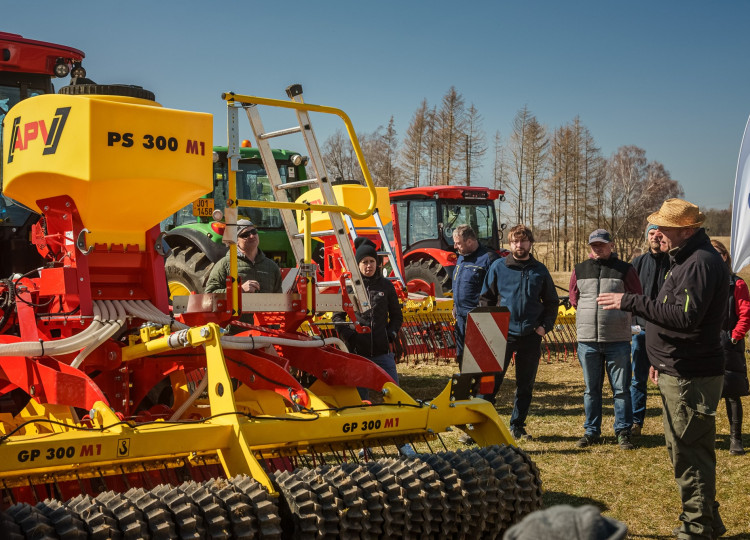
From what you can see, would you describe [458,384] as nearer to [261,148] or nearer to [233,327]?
[233,327]

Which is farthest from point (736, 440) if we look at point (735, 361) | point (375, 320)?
point (375, 320)

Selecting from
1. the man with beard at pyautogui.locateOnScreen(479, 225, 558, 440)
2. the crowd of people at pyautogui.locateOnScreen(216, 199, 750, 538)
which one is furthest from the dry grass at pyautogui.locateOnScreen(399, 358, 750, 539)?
the man with beard at pyautogui.locateOnScreen(479, 225, 558, 440)

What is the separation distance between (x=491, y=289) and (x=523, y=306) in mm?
394

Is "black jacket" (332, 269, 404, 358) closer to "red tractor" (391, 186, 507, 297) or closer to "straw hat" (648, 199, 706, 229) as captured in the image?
"straw hat" (648, 199, 706, 229)

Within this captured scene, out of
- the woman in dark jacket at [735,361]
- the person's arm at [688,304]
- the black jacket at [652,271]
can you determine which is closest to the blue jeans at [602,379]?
the black jacket at [652,271]

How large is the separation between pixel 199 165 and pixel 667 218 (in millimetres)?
2483

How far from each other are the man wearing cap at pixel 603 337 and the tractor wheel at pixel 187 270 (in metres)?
3.87

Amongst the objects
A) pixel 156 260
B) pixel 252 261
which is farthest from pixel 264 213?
pixel 156 260

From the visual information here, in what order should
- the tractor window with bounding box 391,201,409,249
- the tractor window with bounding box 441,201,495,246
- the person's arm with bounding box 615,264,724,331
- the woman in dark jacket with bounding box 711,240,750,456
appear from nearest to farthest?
the person's arm with bounding box 615,264,724,331 < the woman in dark jacket with bounding box 711,240,750,456 < the tractor window with bounding box 441,201,495,246 < the tractor window with bounding box 391,201,409,249

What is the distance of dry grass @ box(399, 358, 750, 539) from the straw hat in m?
1.69

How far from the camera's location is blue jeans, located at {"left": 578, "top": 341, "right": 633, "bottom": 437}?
21.8 ft

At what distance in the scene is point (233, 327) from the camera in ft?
16.6

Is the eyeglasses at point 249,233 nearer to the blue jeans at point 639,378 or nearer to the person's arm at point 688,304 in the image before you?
the person's arm at point 688,304

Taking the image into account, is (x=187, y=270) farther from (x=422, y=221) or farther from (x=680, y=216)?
(x=422, y=221)
